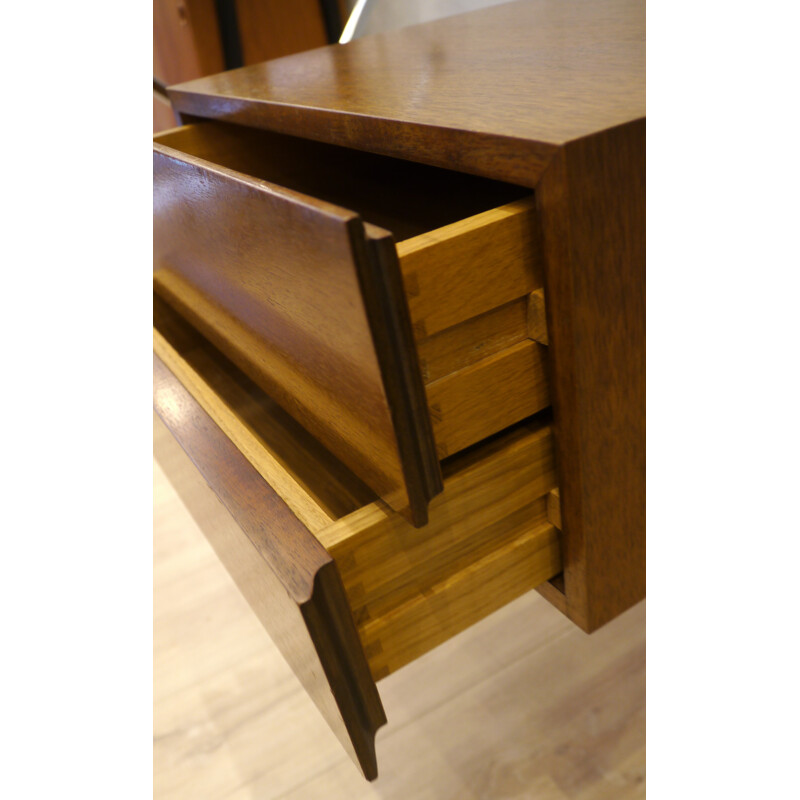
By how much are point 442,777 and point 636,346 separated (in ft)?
1.45

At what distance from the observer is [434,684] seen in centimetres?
74

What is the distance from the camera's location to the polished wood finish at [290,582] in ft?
1.21

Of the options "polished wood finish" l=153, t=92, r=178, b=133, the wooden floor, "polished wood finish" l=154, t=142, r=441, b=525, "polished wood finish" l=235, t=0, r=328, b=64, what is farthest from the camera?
"polished wood finish" l=153, t=92, r=178, b=133

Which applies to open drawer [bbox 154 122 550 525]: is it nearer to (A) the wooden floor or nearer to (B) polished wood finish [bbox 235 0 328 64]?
(A) the wooden floor

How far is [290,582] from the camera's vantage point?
0.37 meters

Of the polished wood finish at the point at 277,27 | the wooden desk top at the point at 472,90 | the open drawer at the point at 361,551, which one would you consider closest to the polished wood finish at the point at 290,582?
the open drawer at the point at 361,551

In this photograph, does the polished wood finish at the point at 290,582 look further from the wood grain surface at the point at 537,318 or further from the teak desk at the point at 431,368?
the wood grain surface at the point at 537,318

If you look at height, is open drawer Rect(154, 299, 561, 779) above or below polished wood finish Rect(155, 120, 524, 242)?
below

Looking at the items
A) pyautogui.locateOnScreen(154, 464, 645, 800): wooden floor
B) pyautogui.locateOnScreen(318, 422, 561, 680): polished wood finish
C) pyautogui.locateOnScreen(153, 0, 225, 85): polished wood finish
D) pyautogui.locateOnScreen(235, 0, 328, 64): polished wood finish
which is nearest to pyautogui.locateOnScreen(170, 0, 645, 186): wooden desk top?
pyautogui.locateOnScreen(318, 422, 561, 680): polished wood finish

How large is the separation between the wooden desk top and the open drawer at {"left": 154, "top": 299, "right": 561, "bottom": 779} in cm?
17

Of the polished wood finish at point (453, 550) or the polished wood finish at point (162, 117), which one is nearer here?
the polished wood finish at point (453, 550)

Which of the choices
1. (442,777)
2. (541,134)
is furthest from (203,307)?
(442,777)

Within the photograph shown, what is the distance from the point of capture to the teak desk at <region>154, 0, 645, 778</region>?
0.35 meters

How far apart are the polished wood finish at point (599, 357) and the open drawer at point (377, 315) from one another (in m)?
0.02
